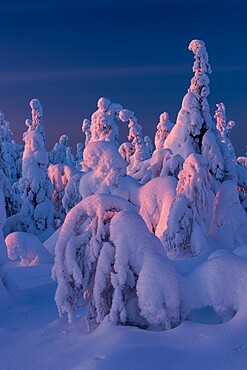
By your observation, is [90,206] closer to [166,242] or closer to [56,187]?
[166,242]

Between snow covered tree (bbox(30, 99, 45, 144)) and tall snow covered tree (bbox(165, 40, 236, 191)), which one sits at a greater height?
snow covered tree (bbox(30, 99, 45, 144))

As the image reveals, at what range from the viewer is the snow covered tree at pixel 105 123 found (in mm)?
23688

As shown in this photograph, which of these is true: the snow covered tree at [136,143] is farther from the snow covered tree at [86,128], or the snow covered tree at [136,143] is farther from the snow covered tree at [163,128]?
the snow covered tree at [86,128]

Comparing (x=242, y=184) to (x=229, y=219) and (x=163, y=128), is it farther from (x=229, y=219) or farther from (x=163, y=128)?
(x=163, y=128)

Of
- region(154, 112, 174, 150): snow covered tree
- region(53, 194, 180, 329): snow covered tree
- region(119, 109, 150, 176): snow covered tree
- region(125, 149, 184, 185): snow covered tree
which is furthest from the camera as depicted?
region(119, 109, 150, 176): snow covered tree

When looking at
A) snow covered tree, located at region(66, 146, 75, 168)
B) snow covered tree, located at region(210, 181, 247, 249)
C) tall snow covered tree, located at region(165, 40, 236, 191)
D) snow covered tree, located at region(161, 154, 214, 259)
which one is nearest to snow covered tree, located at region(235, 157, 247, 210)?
tall snow covered tree, located at region(165, 40, 236, 191)

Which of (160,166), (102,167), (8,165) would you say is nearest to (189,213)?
(102,167)

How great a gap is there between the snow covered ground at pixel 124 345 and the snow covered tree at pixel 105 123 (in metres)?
18.4

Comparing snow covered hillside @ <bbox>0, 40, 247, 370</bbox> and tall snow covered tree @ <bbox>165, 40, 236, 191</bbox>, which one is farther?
tall snow covered tree @ <bbox>165, 40, 236, 191</bbox>

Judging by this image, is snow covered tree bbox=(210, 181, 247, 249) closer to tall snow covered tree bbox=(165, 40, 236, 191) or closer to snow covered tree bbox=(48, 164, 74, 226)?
tall snow covered tree bbox=(165, 40, 236, 191)

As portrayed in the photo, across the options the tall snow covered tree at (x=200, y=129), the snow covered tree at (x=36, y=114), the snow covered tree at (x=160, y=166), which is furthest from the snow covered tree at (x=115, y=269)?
the snow covered tree at (x=36, y=114)

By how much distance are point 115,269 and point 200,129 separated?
50.7 ft

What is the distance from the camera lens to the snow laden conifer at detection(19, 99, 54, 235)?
2634 cm

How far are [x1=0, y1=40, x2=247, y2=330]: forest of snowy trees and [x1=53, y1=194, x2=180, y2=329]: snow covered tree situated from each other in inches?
0.5
